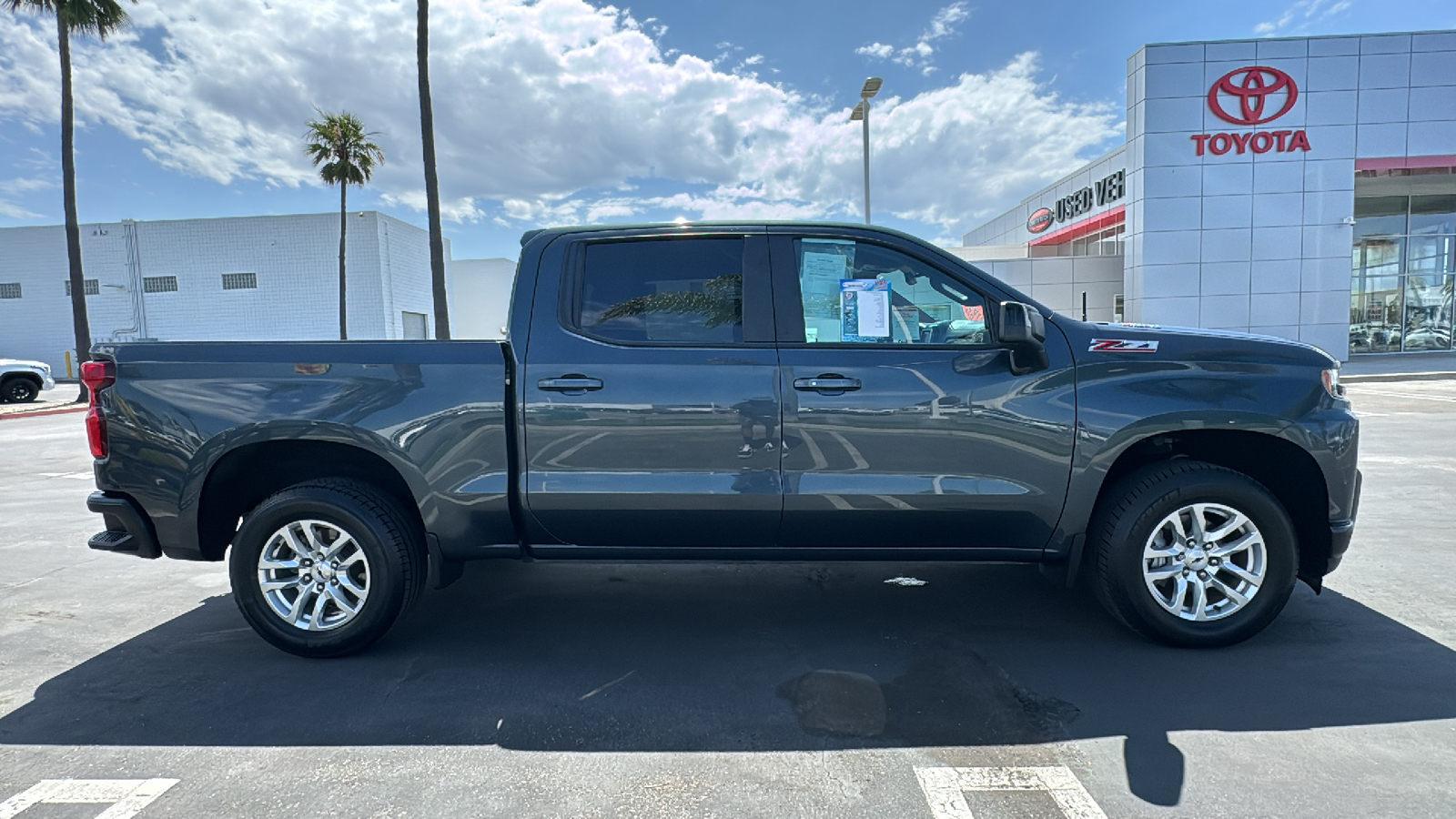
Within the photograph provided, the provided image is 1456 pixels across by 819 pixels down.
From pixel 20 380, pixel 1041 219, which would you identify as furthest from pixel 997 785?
pixel 1041 219

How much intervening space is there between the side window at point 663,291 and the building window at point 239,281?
113 ft

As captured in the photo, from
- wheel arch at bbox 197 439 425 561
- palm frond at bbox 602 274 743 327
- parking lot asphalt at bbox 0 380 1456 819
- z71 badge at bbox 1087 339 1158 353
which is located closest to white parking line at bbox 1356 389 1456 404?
parking lot asphalt at bbox 0 380 1456 819

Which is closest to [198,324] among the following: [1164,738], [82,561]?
[82,561]

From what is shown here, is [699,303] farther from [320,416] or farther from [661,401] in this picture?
[320,416]

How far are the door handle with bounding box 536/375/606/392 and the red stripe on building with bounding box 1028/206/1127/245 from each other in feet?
74.9

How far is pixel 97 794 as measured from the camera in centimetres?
249

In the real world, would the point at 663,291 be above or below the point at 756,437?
above

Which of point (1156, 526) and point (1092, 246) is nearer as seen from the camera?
point (1156, 526)

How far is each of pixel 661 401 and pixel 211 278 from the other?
118 ft

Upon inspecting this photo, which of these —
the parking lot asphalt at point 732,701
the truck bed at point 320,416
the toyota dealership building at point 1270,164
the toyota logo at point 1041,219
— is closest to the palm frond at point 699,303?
the truck bed at point 320,416

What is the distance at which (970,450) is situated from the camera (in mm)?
3340

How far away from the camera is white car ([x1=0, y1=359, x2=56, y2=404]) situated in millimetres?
18438

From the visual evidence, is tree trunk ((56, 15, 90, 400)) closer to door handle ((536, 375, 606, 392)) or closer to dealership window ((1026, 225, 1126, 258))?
door handle ((536, 375, 606, 392))

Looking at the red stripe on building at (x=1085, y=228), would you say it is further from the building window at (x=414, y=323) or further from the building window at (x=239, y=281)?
the building window at (x=239, y=281)
